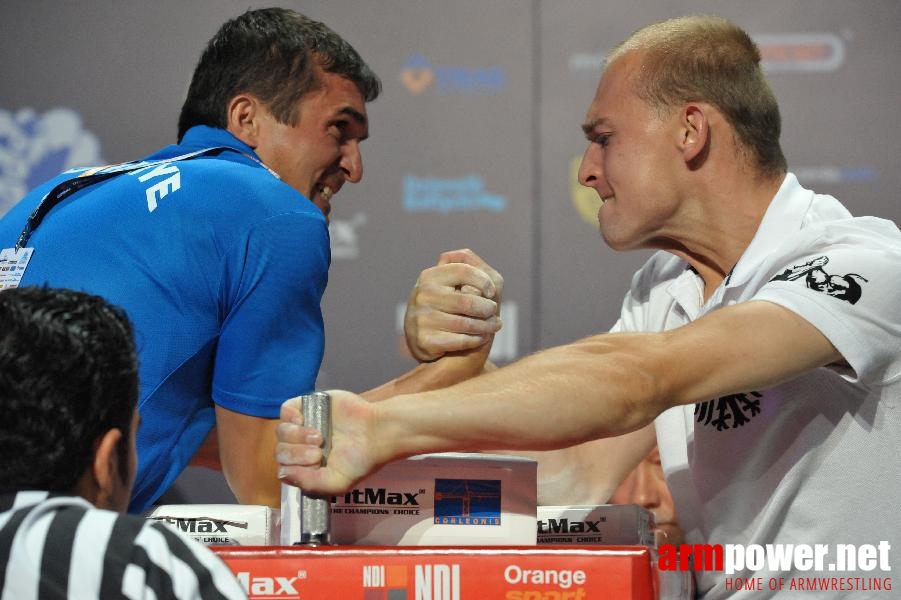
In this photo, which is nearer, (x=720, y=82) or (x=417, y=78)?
(x=720, y=82)

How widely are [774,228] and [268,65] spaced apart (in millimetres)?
1054

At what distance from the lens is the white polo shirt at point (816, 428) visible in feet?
5.20

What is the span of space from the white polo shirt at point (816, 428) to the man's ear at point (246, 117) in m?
0.98

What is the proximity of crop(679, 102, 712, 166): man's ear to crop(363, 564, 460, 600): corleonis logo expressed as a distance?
109cm

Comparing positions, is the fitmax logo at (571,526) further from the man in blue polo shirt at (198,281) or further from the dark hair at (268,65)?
the dark hair at (268,65)

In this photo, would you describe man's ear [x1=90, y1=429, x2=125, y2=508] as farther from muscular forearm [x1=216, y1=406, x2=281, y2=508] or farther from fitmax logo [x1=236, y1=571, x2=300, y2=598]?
muscular forearm [x1=216, y1=406, x2=281, y2=508]

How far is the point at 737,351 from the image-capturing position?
147cm

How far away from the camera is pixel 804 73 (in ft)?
13.8

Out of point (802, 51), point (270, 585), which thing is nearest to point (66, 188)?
point (270, 585)

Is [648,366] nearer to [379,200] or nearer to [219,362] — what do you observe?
[219,362]

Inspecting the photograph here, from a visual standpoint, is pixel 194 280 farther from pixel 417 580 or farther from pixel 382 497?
pixel 417 580

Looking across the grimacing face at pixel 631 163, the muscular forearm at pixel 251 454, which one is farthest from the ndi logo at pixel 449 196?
the muscular forearm at pixel 251 454

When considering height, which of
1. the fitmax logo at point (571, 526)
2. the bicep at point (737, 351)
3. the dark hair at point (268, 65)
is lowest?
the fitmax logo at point (571, 526)

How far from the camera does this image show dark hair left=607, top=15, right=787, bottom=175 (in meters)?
2.07
